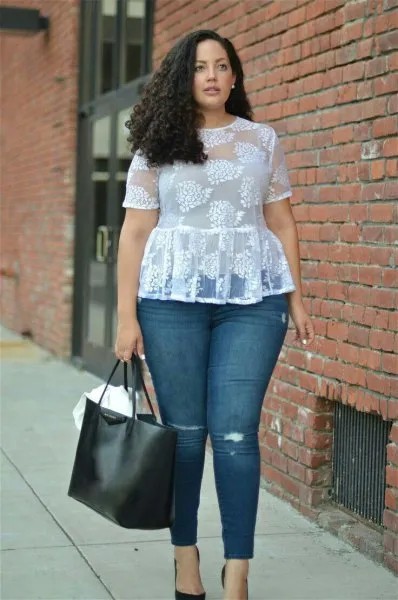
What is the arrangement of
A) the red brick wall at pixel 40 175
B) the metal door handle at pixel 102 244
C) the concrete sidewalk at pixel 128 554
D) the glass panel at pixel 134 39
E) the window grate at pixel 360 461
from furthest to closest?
the red brick wall at pixel 40 175 → the metal door handle at pixel 102 244 → the glass panel at pixel 134 39 → the window grate at pixel 360 461 → the concrete sidewalk at pixel 128 554

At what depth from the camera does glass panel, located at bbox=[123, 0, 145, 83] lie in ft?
28.1

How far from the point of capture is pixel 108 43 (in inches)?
376

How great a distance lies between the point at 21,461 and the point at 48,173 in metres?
5.53

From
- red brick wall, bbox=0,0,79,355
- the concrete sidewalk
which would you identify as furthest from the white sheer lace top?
red brick wall, bbox=0,0,79,355

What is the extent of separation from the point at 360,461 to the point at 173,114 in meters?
1.95

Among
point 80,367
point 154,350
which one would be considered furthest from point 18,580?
point 80,367

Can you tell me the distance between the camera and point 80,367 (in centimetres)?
1018

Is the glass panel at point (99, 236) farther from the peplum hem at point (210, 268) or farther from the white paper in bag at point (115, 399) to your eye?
the peplum hem at point (210, 268)

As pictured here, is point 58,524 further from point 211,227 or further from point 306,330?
point 211,227

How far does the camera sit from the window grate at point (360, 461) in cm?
475

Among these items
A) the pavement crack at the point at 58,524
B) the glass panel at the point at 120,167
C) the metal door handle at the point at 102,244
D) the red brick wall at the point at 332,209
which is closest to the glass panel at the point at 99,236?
the metal door handle at the point at 102,244

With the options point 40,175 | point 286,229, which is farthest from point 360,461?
point 40,175

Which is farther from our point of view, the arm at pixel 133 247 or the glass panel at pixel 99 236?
the glass panel at pixel 99 236

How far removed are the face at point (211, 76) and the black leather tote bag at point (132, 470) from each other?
903mm
